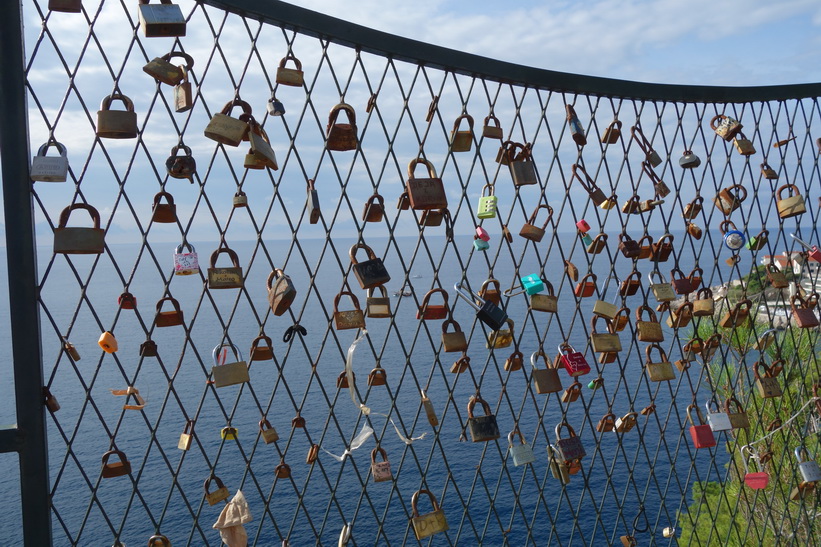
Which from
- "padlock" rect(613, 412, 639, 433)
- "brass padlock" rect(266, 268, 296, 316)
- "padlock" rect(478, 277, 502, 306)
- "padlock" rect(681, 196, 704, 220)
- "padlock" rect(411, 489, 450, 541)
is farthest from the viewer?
"padlock" rect(681, 196, 704, 220)

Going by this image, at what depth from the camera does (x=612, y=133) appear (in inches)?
110

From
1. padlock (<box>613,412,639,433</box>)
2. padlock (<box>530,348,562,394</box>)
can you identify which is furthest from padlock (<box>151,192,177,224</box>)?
padlock (<box>613,412,639,433</box>)

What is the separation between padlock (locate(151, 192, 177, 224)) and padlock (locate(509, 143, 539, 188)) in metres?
1.20

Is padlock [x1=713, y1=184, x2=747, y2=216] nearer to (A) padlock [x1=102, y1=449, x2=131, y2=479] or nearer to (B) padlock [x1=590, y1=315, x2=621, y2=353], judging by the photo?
(B) padlock [x1=590, y1=315, x2=621, y2=353]

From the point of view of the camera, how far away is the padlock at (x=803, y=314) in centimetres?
327

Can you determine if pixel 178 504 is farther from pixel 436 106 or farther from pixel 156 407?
pixel 436 106

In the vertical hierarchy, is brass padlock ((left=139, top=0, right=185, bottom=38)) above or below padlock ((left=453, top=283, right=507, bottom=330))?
above

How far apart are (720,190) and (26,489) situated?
301cm

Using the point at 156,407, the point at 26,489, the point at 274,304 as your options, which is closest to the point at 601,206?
the point at 274,304

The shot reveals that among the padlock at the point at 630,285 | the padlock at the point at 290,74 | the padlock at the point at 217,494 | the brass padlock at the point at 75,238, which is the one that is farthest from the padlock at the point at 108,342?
the padlock at the point at 630,285

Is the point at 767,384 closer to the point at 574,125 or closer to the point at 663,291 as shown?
the point at 663,291

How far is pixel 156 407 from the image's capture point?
138 feet

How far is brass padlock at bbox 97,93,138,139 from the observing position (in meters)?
1.83

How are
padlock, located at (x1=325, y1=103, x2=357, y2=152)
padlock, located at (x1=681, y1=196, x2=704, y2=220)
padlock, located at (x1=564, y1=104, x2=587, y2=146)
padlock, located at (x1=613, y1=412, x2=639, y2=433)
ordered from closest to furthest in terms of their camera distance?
padlock, located at (x1=325, y1=103, x2=357, y2=152) → padlock, located at (x1=564, y1=104, x2=587, y2=146) → padlock, located at (x1=613, y1=412, x2=639, y2=433) → padlock, located at (x1=681, y1=196, x2=704, y2=220)
